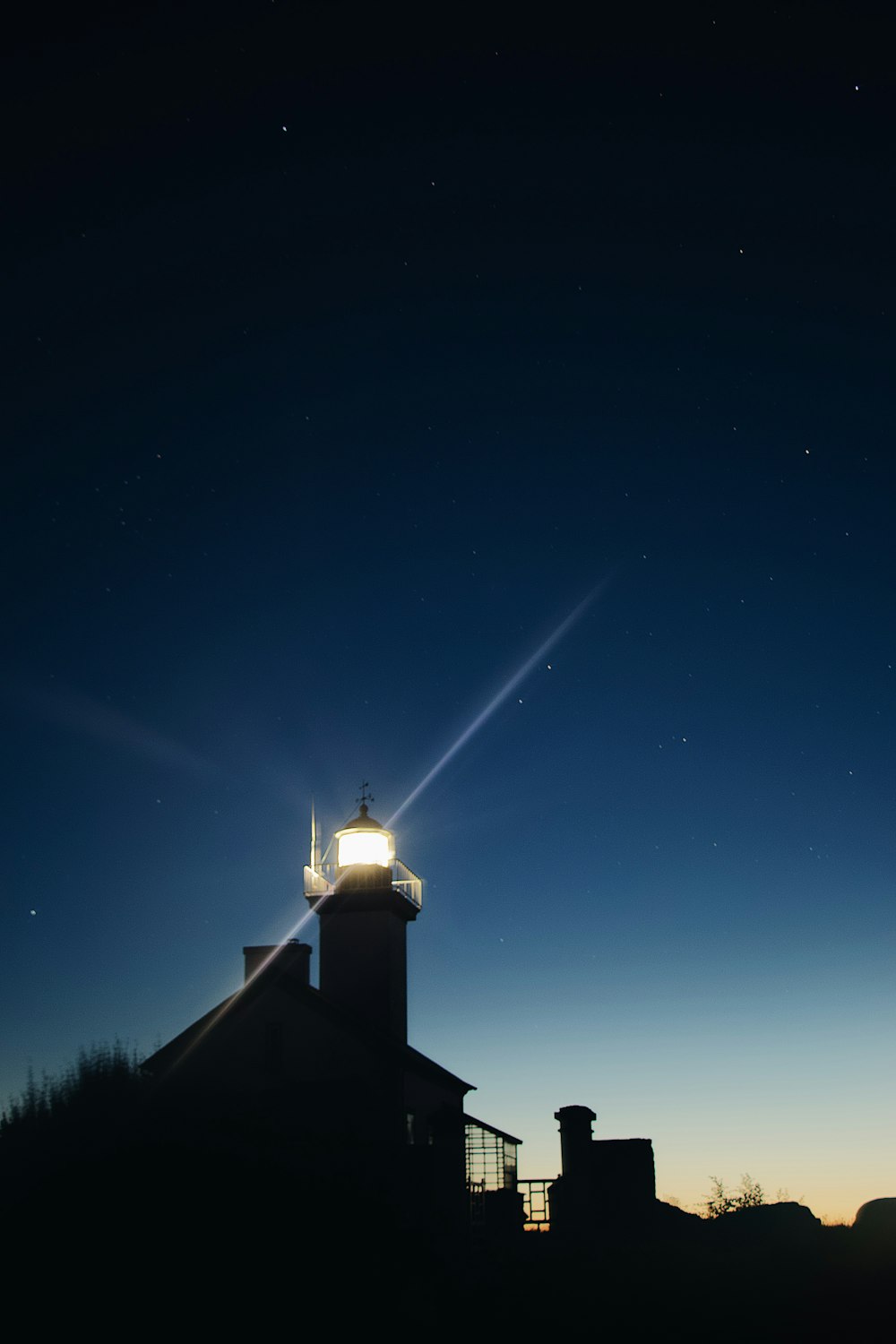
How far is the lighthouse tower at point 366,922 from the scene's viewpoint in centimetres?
3397

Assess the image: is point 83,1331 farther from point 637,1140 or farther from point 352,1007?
point 352,1007

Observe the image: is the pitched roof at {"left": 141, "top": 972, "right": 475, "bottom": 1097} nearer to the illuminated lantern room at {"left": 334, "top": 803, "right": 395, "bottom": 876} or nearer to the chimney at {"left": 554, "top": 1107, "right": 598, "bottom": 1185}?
the illuminated lantern room at {"left": 334, "top": 803, "right": 395, "bottom": 876}

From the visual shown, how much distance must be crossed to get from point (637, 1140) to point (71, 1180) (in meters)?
8.79

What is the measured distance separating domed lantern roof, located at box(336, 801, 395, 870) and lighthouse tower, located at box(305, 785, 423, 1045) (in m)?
0.03

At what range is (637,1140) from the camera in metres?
17.6

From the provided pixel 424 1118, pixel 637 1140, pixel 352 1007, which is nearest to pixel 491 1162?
pixel 424 1118

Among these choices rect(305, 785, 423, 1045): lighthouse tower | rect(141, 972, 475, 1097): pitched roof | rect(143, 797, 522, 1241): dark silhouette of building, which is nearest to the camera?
rect(143, 797, 522, 1241): dark silhouette of building

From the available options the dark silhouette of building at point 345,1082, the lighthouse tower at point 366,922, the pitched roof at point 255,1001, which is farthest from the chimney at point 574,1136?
the lighthouse tower at point 366,922

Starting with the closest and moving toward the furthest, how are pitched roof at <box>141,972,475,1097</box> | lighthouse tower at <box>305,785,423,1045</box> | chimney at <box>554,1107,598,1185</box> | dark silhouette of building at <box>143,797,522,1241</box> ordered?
dark silhouette of building at <box>143,797,522,1241</box>
chimney at <box>554,1107,598,1185</box>
pitched roof at <box>141,972,475,1097</box>
lighthouse tower at <box>305,785,423,1045</box>

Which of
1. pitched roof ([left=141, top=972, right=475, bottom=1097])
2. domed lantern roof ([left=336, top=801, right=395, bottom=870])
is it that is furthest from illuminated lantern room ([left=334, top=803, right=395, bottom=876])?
pitched roof ([left=141, top=972, right=475, bottom=1097])

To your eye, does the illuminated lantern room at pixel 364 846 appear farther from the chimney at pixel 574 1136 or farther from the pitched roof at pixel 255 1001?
the chimney at pixel 574 1136

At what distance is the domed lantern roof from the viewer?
1410 inches

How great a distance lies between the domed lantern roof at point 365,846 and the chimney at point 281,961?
3.69 meters

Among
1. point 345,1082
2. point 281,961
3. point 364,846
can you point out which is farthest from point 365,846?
point 345,1082
